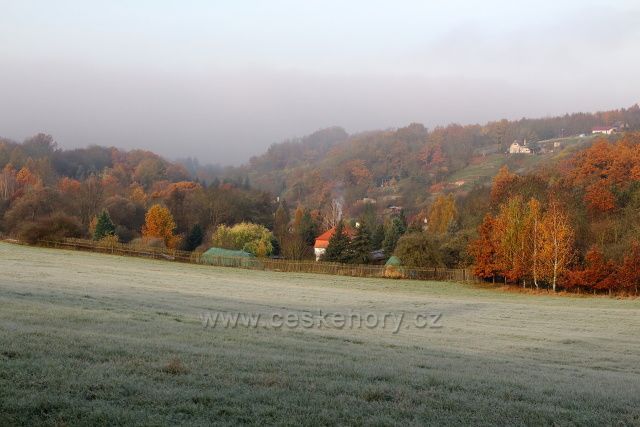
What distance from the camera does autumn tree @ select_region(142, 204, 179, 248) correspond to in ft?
330

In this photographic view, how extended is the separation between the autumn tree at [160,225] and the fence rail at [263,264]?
28.8 m

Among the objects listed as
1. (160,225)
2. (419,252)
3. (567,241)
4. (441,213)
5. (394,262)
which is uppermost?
(441,213)

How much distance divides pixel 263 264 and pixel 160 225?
3818cm

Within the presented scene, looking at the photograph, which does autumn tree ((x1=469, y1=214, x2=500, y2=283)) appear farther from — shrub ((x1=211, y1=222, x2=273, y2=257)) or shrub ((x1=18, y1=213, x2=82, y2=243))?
shrub ((x1=18, y1=213, x2=82, y2=243))

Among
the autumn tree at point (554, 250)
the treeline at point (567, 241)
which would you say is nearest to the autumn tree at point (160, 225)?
the treeline at point (567, 241)

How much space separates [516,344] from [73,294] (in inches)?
678

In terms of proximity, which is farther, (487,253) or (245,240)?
(245,240)

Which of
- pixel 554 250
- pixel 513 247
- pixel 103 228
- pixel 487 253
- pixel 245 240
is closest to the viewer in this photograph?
pixel 554 250

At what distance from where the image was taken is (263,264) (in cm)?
6975

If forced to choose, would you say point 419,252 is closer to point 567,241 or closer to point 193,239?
point 567,241

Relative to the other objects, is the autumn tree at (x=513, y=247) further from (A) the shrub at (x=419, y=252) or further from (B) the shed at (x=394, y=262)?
(B) the shed at (x=394, y=262)

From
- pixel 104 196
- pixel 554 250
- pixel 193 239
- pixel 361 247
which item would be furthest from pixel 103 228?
pixel 554 250

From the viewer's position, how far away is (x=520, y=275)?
6022 centimetres

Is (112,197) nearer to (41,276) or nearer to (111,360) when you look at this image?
(41,276)
